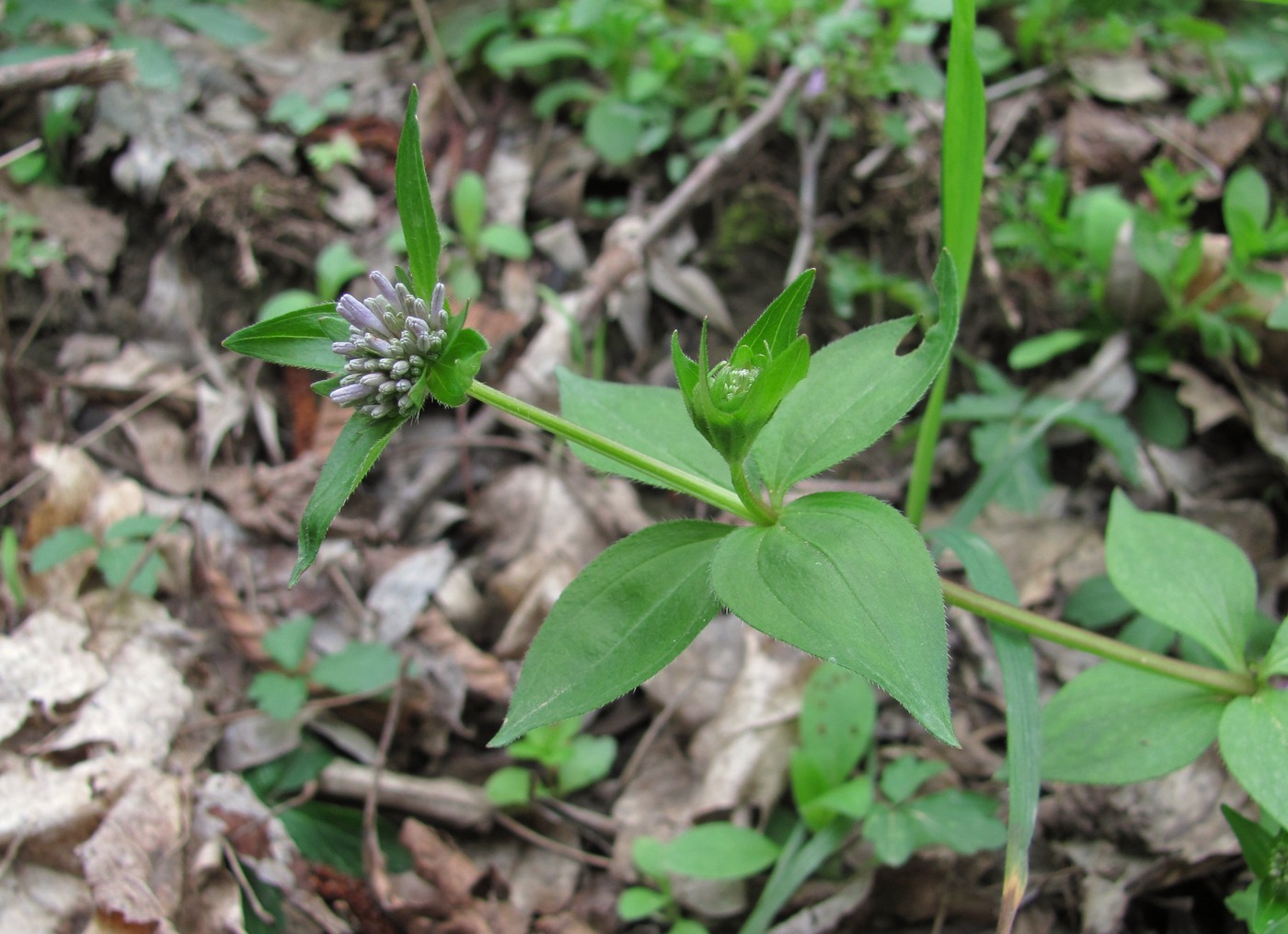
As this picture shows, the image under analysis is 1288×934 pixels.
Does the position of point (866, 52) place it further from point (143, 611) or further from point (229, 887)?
point (229, 887)

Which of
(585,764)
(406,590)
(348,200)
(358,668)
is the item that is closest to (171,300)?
(348,200)

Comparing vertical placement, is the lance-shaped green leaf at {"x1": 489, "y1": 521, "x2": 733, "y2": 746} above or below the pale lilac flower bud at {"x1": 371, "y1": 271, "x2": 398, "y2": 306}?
below

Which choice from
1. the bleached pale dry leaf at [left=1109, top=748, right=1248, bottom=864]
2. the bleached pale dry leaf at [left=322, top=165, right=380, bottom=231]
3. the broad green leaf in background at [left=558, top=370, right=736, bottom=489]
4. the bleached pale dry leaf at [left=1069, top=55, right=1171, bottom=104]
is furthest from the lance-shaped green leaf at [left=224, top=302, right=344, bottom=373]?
the bleached pale dry leaf at [left=1069, top=55, right=1171, bottom=104]

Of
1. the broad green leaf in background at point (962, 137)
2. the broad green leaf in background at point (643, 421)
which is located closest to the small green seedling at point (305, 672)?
the broad green leaf in background at point (643, 421)

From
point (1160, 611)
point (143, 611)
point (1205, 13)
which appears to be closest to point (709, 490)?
point (1160, 611)

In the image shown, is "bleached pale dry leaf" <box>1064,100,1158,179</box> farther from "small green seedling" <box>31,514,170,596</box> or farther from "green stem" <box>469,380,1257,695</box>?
"small green seedling" <box>31,514,170,596</box>

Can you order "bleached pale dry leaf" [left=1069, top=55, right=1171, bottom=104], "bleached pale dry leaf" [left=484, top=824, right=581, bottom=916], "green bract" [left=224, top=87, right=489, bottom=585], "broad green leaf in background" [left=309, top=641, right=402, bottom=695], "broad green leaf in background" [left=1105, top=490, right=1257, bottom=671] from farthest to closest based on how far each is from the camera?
"bleached pale dry leaf" [left=1069, top=55, right=1171, bottom=104] → "broad green leaf in background" [left=309, top=641, right=402, bottom=695] → "bleached pale dry leaf" [left=484, top=824, right=581, bottom=916] → "broad green leaf in background" [left=1105, top=490, right=1257, bottom=671] → "green bract" [left=224, top=87, right=489, bottom=585]
